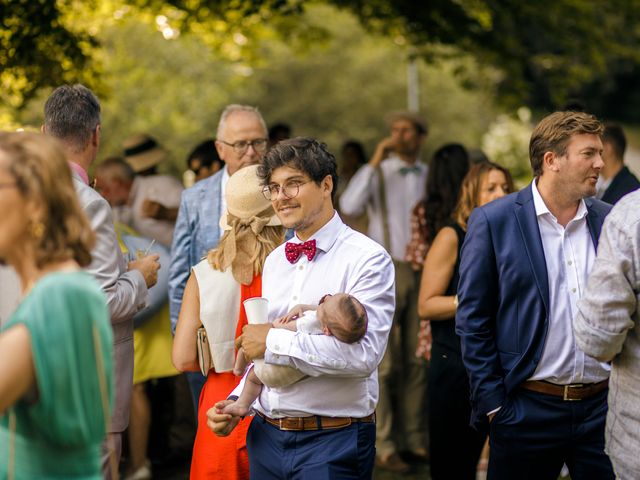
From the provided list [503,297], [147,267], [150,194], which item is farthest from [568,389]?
[150,194]

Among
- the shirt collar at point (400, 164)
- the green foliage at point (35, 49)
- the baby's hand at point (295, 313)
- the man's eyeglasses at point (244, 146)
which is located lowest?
the baby's hand at point (295, 313)

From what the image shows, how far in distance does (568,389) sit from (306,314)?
1.31 m

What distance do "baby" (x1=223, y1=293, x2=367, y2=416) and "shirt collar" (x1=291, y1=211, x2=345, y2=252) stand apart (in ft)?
0.94

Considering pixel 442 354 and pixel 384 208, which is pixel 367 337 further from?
pixel 384 208

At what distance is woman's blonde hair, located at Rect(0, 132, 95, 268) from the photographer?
2451 millimetres

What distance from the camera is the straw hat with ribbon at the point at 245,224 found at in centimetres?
431

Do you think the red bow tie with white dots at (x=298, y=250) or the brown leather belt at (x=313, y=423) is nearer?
the brown leather belt at (x=313, y=423)

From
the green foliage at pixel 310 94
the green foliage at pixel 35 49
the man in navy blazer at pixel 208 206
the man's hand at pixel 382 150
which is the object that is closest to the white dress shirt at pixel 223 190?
the man in navy blazer at pixel 208 206

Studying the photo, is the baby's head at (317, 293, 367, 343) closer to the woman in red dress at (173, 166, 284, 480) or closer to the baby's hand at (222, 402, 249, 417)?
the baby's hand at (222, 402, 249, 417)

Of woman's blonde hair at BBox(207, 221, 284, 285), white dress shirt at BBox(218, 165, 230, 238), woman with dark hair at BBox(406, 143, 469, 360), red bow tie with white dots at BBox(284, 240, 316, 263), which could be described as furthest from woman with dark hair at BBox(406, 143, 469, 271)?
red bow tie with white dots at BBox(284, 240, 316, 263)

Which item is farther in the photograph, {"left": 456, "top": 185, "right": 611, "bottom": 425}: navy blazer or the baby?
{"left": 456, "top": 185, "right": 611, "bottom": 425}: navy blazer

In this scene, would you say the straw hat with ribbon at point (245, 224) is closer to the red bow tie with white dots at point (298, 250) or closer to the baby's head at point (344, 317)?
the red bow tie with white dots at point (298, 250)

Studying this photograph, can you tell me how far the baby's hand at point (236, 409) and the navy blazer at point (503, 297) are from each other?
111cm

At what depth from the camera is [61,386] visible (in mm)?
2402
